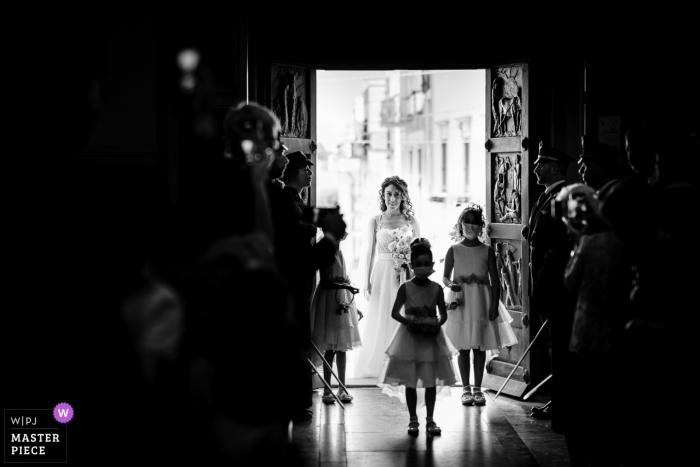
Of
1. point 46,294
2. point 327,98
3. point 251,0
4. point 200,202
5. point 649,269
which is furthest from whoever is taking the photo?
point 327,98

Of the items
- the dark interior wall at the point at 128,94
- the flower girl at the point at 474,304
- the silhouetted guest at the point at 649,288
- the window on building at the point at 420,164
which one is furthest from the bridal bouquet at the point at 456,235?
the window on building at the point at 420,164

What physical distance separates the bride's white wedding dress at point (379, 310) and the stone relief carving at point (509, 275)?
2.52 ft

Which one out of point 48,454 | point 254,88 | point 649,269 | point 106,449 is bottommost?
point 48,454

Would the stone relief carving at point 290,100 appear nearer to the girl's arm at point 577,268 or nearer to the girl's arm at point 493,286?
the girl's arm at point 493,286

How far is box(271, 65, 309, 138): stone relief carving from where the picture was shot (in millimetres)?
6504

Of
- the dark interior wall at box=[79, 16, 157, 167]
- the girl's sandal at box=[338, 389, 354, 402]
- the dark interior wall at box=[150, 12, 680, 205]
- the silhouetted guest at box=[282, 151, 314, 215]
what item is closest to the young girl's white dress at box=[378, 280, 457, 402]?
the girl's sandal at box=[338, 389, 354, 402]

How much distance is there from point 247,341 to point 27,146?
3.46 ft

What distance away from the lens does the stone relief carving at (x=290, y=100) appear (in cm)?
650

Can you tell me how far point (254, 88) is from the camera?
19.3 ft

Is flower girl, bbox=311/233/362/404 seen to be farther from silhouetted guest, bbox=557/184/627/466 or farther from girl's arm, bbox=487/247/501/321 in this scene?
silhouetted guest, bbox=557/184/627/466

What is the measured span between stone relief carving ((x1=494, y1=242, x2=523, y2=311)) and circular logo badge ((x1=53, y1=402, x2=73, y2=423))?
201 inches

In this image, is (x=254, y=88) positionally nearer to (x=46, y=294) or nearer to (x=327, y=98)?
(x=46, y=294)

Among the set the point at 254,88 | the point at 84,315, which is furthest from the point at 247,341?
the point at 254,88
